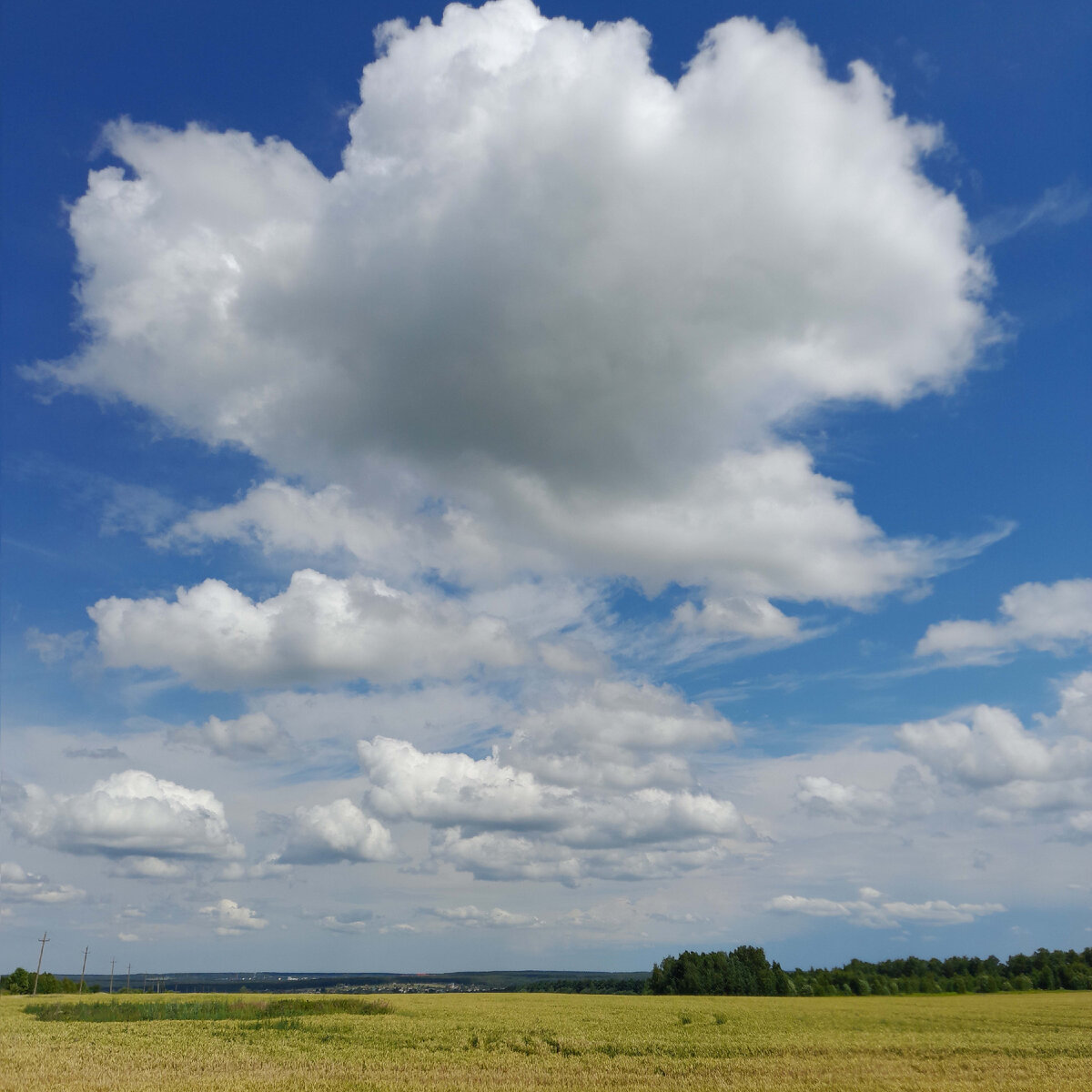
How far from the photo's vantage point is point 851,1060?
1727 inches

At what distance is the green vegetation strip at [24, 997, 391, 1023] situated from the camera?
237 feet

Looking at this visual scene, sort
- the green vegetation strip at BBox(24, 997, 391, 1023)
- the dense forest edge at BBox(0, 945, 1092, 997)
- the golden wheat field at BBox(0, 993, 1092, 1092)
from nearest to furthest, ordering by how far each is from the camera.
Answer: the golden wheat field at BBox(0, 993, 1092, 1092), the green vegetation strip at BBox(24, 997, 391, 1023), the dense forest edge at BBox(0, 945, 1092, 997)

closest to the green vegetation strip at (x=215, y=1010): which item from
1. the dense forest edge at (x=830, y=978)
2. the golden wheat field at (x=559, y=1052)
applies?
the golden wheat field at (x=559, y=1052)

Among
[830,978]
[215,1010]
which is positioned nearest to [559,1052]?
[215,1010]

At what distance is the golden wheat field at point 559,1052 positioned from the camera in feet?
122

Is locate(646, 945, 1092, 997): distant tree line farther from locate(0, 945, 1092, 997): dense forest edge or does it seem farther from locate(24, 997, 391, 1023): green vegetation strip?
locate(24, 997, 391, 1023): green vegetation strip

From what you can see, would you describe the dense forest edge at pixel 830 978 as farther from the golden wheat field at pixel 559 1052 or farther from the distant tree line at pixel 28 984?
the golden wheat field at pixel 559 1052

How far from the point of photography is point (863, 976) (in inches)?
6841

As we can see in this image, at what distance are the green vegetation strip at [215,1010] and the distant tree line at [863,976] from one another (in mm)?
86135

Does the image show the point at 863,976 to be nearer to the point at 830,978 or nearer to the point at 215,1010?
the point at 830,978

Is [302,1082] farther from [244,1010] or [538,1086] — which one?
[244,1010]

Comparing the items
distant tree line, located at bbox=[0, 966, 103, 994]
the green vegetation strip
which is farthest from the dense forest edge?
the green vegetation strip

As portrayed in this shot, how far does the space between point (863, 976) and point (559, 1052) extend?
158533mm

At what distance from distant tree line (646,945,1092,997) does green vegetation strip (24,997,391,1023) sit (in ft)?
283
